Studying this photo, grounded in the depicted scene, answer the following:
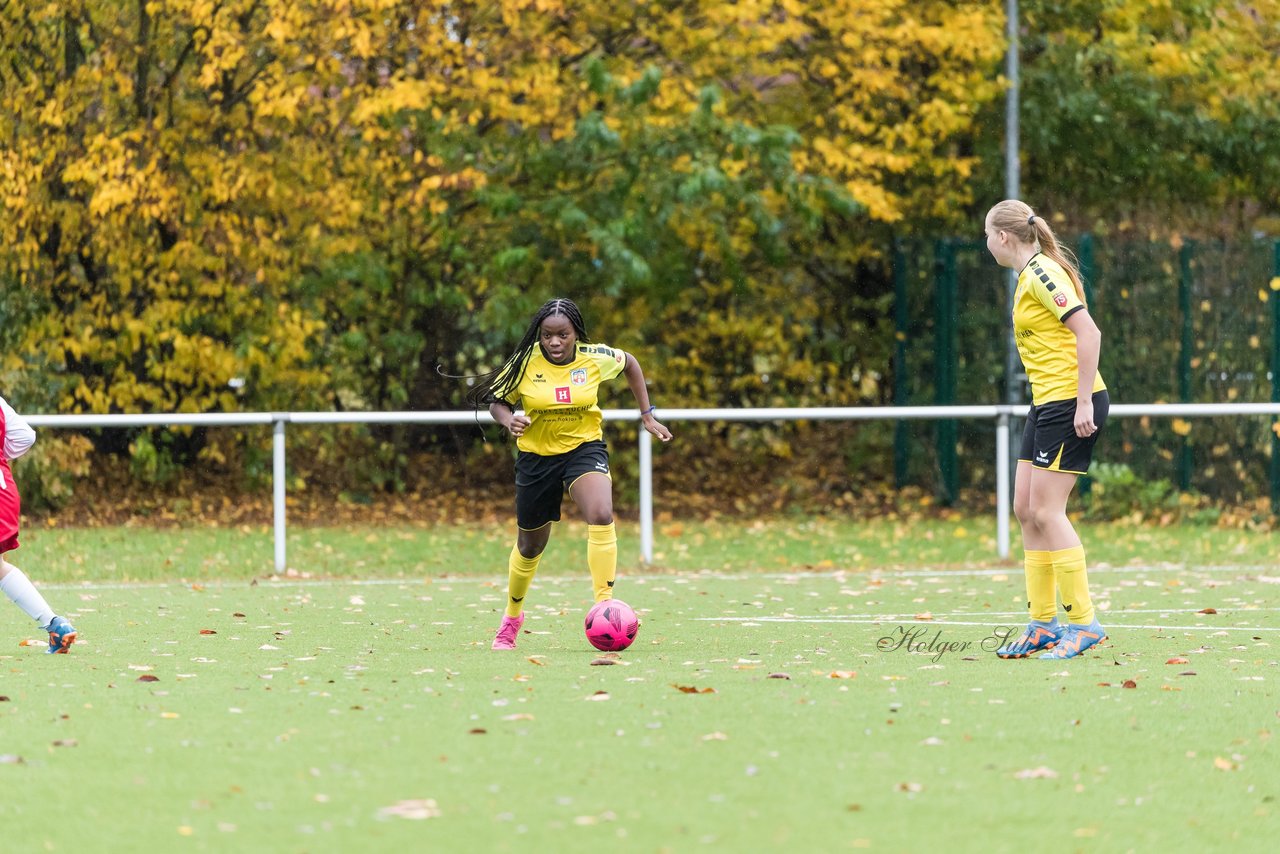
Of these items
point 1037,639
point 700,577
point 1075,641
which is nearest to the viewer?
point 1075,641

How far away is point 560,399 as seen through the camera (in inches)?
355

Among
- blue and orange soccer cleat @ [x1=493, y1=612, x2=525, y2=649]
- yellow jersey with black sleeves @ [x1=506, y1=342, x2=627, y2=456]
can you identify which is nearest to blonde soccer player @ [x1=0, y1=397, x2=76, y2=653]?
blue and orange soccer cleat @ [x1=493, y1=612, x2=525, y2=649]

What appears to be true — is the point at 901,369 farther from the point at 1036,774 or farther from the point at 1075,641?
the point at 1036,774

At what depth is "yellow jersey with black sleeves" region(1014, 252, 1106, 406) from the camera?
8273 millimetres

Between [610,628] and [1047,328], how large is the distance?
7.38 ft

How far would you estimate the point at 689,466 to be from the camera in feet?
68.5

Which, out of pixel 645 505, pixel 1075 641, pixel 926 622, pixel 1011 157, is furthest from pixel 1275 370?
pixel 1075 641

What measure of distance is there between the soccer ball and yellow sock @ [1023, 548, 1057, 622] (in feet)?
5.63

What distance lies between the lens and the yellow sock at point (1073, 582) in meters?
8.54

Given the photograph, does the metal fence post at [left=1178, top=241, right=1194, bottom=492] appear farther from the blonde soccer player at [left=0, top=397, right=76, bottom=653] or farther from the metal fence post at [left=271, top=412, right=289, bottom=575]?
the blonde soccer player at [left=0, top=397, right=76, bottom=653]

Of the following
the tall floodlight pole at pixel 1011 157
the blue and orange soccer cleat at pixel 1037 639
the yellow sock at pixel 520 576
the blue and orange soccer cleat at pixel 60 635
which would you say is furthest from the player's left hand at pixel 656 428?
the tall floodlight pole at pixel 1011 157

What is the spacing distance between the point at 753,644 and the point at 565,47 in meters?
10.2

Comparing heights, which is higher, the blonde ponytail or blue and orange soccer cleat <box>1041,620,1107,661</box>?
the blonde ponytail

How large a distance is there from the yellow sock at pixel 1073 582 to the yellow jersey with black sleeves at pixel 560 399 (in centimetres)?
213
